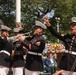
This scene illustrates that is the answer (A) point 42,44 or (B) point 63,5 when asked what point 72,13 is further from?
(A) point 42,44

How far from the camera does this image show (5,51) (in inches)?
306

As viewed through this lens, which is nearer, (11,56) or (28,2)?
(11,56)

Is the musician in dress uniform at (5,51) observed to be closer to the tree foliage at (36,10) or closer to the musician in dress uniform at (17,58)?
the musician in dress uniform at (17,58)

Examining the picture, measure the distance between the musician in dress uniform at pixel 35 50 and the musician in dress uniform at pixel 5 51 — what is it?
611 millimetres

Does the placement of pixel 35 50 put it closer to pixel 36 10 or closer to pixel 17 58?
pixel 17 58

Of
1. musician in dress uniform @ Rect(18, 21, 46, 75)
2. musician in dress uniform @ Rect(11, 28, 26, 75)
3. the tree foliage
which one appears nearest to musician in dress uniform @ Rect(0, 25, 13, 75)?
musician in dress uniform @ Rect(11, 28, 26, 75)

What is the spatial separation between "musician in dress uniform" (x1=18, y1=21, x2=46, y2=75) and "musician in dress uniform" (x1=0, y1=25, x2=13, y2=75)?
611 millimetres

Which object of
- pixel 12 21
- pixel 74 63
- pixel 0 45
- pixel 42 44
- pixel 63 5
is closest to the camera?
pixel 74 63

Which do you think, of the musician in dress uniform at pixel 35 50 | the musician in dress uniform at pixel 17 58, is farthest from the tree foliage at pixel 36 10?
the musician in dress uniform at pixel 35 50

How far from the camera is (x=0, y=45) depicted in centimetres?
770

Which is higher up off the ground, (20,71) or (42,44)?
(42,44)

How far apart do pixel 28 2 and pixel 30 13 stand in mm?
1025

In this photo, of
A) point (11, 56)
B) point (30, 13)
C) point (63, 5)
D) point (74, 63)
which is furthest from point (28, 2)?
point (74, 63)

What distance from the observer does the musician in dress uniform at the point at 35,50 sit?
7008mm
